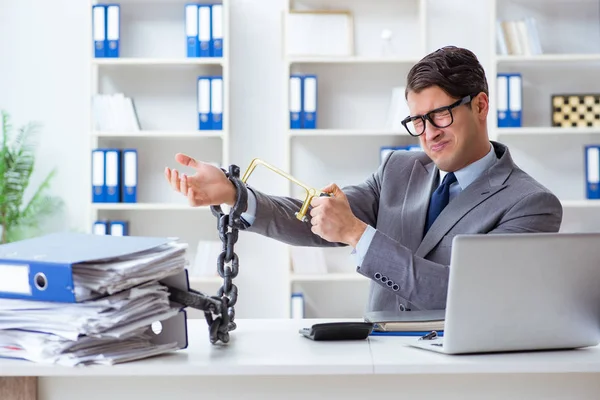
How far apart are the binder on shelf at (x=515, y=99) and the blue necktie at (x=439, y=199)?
2.05 meters

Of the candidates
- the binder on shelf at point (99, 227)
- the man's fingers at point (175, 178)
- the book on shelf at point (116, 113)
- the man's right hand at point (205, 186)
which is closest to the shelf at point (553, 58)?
the book on shelf at point (116, 113)

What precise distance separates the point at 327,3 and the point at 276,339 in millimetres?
3026

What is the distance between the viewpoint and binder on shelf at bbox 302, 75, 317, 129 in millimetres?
4121

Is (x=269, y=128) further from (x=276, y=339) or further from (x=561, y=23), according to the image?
(x=276, y=339)

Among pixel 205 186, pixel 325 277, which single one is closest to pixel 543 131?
pixel 325 277

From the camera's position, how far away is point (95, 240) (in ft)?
5.05

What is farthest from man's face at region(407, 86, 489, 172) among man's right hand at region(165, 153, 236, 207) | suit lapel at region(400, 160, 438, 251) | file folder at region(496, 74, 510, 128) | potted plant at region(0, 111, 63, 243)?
potted plant at region(0, 111, 63, 243)

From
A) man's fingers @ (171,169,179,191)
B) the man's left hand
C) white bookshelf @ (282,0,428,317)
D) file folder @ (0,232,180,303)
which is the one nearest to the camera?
file folder @ (0,232,180,303)

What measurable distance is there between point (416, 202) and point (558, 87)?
246 centimetres

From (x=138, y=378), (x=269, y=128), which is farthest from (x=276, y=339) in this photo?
(x=269, y=128)

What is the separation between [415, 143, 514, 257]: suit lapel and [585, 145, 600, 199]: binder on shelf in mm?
2210

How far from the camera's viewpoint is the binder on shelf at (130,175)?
4.12 meters

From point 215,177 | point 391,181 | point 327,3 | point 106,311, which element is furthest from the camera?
point 327,3

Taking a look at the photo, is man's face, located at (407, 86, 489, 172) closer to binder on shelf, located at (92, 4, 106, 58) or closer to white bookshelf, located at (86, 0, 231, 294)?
white bookshelf, located at (86, 0, 231, 294)
